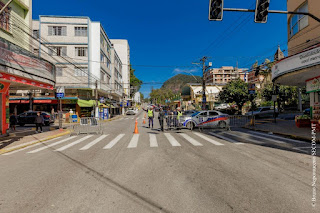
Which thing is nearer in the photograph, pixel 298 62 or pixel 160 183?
pixel 160 183

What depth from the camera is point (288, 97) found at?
112 feet

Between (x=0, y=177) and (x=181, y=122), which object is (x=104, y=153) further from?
(x=181, y=122)

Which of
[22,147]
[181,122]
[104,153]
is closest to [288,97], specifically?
[181,122]

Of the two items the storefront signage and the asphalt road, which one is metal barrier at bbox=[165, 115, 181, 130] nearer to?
the asphalt road

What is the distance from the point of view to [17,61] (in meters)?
10.0

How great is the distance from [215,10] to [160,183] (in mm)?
6152

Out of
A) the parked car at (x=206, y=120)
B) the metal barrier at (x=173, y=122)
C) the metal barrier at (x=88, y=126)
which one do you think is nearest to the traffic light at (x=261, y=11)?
the parked car at (x=206, y=120)

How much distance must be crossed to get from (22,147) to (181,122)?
33.5 feet

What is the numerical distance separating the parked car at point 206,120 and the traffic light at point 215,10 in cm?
862

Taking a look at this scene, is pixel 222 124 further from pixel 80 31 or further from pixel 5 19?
pixel 80 31

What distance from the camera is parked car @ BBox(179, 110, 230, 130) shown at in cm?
1406

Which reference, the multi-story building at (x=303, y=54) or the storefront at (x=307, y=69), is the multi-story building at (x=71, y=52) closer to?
the storefront at (x=307, y=69)

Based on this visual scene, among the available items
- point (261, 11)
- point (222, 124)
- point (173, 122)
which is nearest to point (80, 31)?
point (173, 122)

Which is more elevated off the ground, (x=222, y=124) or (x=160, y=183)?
(x=222, y=124)
